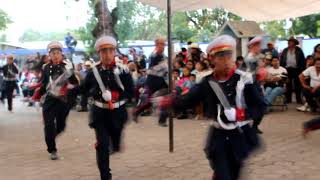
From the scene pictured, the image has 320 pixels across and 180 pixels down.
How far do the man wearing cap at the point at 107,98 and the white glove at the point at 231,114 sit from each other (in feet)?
6.60

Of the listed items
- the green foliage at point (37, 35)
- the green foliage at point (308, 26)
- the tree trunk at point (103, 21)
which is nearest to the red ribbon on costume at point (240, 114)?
the tree trunk at point (103, 21)

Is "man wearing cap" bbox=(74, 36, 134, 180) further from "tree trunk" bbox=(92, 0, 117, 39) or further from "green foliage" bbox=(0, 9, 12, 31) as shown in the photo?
"green foliage" bbox=(0, 9, 12, 31)

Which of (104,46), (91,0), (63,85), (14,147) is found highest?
(91,0)

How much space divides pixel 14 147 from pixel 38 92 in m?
2.12

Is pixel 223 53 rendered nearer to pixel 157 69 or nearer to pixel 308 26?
pixel 157 69

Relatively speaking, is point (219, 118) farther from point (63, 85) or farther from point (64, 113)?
point (64, 113)

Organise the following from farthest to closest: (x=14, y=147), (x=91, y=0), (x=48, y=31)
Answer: (x=48, y=31) < (x=91, y=0) < (x=14, y=147)

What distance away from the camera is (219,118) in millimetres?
4414

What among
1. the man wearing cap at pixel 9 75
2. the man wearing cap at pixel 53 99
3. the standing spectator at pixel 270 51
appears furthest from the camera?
the man wearing cap at pixel 9 75

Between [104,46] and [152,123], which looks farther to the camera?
[152,123]

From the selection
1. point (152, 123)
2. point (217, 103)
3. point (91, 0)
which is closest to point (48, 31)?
point (91, 0)

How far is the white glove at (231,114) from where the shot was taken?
14.2 feet

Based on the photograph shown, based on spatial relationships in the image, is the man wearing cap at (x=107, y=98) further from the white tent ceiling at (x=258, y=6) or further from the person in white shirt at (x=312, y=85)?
the white tent ceiling at (x=258, y=6)

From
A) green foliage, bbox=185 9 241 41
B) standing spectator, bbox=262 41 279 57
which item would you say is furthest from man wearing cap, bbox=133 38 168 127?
green foliage, bbox=185 9 241 41
